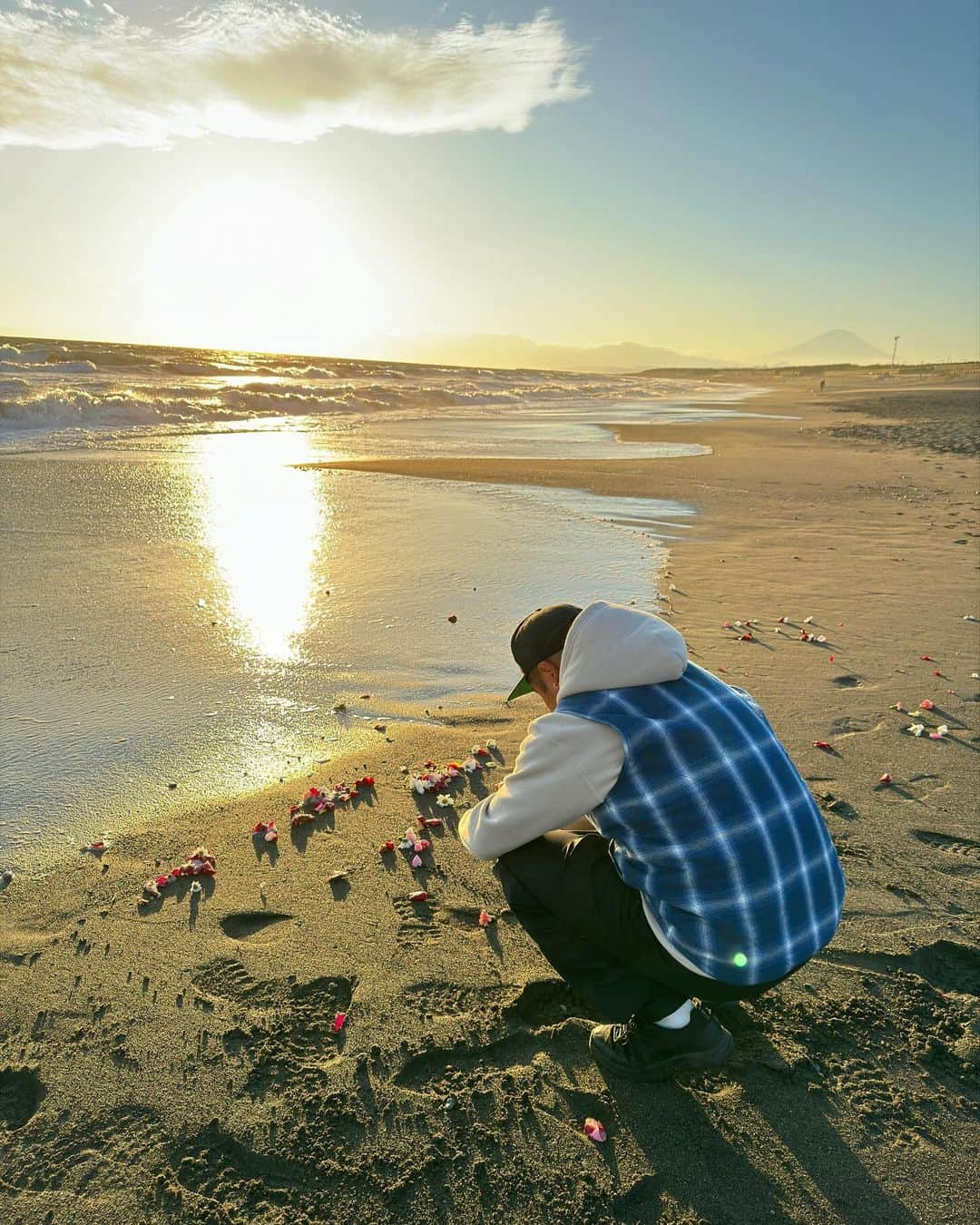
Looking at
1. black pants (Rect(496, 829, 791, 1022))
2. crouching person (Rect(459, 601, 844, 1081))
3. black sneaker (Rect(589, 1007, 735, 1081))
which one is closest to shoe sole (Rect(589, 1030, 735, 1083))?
black sneaker (Rect(589, 1007, 735, 1081))

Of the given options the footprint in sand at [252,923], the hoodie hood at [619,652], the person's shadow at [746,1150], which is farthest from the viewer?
the footprint in sand at [252,923]

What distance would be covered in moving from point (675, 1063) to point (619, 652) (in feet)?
4.62

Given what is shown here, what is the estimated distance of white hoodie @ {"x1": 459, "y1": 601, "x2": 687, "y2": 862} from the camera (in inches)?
80.7

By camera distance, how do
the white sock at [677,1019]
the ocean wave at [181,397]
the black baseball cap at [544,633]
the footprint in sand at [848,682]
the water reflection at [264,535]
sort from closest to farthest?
the black baseball cap at [544,633] < the white sock at [677,1019] < the footprint in sand at [848,682] < the water reflection at [264,535] < the ocean wave at [181,397]

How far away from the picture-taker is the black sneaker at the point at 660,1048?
2488 millimetres

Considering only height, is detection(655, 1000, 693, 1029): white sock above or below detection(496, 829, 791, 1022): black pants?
below

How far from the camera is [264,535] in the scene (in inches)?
364

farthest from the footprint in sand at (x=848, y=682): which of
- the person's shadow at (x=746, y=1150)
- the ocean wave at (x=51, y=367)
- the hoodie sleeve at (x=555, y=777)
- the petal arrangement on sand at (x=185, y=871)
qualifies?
the ocean wave at (x=51, y=367)

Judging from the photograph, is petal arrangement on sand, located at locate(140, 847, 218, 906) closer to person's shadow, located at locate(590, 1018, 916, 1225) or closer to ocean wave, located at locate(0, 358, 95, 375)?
person's shadow, located at locate(590, 1018, 916, 1225)

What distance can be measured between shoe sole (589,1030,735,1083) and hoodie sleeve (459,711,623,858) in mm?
863

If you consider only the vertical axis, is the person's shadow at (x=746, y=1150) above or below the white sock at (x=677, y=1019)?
below

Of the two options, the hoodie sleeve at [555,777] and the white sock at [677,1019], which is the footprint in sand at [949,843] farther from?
the hoodie sleeve at [555,777]

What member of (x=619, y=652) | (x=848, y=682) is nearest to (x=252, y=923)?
(x=619, y=652)

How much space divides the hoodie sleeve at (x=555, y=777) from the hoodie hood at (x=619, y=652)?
11 centimetres
